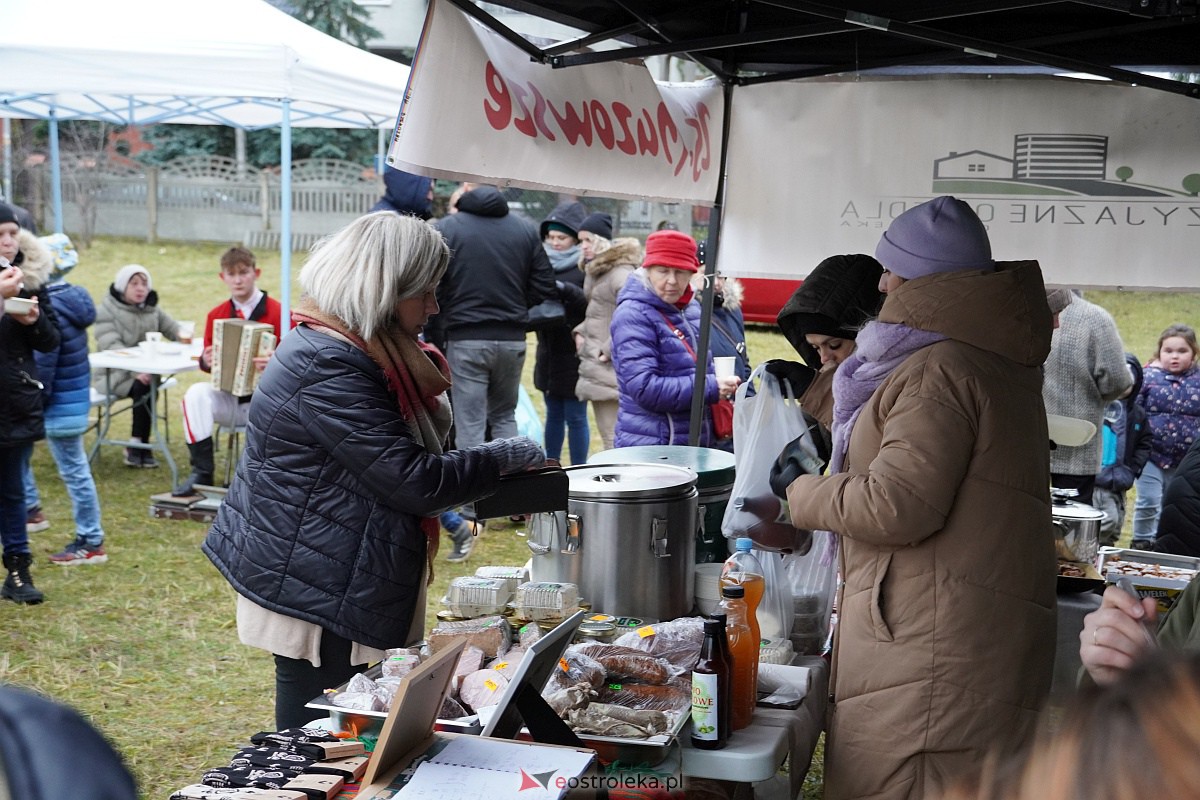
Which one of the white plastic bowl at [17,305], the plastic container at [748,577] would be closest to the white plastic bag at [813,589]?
the plastic container at [748,577]

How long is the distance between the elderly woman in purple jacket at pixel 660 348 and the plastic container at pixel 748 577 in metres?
2.91

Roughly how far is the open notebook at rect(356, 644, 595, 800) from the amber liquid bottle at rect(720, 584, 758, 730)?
0.47 metres

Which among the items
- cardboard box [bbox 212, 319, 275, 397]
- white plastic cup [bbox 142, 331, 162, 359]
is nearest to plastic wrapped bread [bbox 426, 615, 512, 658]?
cardboard box [bbox 212, 319, 275, 397]

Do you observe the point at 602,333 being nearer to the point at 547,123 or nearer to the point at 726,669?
the point at 547,123

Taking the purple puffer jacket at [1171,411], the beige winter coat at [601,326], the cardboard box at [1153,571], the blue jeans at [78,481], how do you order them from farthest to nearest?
the beige winter coat at [601,326] < the purple puffer jacket at [1171,411] < the blue jeans at [78,481] < the cardboard box at [1153,571]

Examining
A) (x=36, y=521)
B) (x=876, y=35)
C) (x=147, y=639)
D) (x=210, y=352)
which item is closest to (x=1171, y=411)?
(x=876, y=35)

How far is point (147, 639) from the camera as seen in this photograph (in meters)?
5.40

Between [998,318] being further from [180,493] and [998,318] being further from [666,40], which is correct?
[180,493]

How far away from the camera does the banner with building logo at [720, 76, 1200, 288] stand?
3904 millimetres

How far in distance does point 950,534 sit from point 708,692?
642 mm

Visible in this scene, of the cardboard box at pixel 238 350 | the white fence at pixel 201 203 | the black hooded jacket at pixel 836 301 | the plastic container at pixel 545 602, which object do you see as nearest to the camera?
the plastic container at pixel 545 602

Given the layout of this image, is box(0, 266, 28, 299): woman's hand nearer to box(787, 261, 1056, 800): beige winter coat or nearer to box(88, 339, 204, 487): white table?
box(88, 339, 204, 487): white table

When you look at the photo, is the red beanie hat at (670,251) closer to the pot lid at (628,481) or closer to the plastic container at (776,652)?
the pot lid at (628,481)

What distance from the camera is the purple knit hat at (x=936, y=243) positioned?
2.54m
